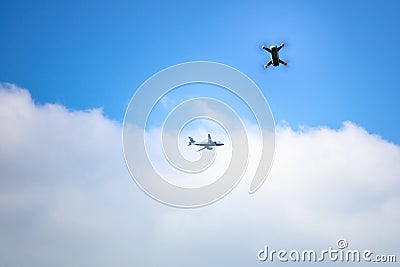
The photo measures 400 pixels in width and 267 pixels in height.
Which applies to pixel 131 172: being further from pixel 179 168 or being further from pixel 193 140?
pixel 193 140

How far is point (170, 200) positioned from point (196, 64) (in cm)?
2116

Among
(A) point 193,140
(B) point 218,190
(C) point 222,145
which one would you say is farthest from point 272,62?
(A) point 193,140

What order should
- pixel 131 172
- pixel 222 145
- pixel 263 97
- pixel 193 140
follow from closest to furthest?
pixel 131 172
pixel 263 97
pixel 222 145
pixel 193 140

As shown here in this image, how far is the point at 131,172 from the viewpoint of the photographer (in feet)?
168

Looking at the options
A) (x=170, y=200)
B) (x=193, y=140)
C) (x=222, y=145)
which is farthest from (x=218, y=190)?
(x=193, y=140)

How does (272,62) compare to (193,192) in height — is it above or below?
above

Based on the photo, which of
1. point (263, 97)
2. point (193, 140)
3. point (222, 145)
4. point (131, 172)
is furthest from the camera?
point (193, 140)

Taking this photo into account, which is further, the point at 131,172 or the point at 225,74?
the point at 225,74

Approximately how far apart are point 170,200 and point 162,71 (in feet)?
63.9

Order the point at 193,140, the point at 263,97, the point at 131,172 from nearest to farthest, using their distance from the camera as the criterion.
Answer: the point at 131,172 → the point at 263,97 → the point at 193,140

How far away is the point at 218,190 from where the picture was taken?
53.9 m

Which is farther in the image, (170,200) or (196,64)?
(196,64)

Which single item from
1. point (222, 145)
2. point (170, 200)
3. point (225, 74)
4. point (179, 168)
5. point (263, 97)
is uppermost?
point (222, 145)

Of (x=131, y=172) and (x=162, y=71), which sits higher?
(x=162, y=71)
